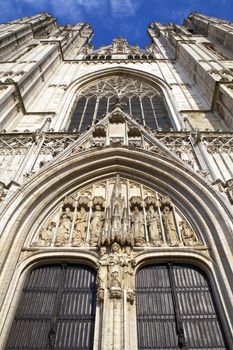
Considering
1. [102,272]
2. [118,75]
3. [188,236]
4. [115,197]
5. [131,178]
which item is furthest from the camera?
[118,75]

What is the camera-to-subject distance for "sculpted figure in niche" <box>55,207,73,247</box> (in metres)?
6.52

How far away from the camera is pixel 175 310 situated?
5.57 meters

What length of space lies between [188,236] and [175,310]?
1623 mm

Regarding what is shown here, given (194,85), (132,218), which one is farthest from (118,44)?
(132,218)

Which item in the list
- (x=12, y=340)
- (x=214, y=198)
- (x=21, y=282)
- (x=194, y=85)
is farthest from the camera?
(x=194, y=85)

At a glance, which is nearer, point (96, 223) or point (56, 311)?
point (56, 311)

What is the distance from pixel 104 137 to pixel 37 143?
1.96m

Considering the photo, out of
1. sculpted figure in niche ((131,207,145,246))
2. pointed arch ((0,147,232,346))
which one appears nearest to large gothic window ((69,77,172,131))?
pointed arch ((0,147,232,346))

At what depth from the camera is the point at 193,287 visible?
5.95 metres

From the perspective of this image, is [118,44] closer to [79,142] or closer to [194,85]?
[194,85]

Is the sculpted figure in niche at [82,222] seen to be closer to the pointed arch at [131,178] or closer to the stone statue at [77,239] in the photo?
the stone statue at [77,239]

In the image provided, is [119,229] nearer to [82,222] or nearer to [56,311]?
[82,222]

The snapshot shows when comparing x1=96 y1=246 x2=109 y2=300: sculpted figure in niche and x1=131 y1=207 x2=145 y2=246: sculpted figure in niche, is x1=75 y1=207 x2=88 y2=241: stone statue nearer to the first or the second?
x1=96 y1=246 x2=109 y2=300: sculpted figure in niche

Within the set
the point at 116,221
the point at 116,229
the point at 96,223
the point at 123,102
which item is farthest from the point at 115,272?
the point at 123,102
